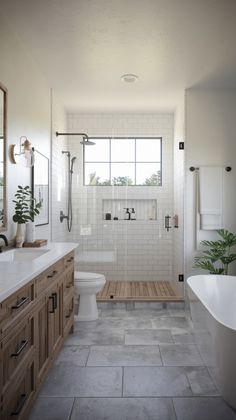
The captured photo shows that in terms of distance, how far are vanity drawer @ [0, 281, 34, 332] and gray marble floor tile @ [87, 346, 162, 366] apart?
116 cm

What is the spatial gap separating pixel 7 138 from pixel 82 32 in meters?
1.09

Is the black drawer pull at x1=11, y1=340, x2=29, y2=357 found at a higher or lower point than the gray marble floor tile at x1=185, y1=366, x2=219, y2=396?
higher

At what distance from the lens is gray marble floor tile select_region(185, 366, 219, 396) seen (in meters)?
2.39

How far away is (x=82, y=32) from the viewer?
2945mm

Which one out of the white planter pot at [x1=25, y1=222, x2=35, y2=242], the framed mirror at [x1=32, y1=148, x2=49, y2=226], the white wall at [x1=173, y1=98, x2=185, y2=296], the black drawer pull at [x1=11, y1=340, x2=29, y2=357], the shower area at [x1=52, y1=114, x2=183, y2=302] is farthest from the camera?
the shower area at [x1=52, y1=114, x2=183, y2=302]

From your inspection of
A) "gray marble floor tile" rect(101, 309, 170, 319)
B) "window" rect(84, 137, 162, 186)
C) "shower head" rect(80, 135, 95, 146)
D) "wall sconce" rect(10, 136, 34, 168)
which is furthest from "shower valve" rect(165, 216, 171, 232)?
"wall sconce" rect(10, 136, 34, 168)

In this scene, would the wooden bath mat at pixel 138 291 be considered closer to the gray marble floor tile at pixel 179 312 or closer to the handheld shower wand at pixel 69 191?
the gray marble floor tile at pixel 179 312

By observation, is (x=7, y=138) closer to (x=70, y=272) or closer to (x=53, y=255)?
(x=53, y=255)

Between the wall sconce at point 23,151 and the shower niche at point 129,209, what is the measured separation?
74.5 inches

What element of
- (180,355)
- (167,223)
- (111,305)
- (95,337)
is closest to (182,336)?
(180,355)

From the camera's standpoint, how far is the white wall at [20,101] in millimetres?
2898

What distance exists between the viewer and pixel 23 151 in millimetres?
3277

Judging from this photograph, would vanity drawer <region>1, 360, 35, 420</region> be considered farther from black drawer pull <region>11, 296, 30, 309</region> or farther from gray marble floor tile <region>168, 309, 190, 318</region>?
gray marble floor tile <region>168, 309, 190, 318</region>

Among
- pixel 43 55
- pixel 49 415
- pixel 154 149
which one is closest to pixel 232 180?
pixel 154 149
